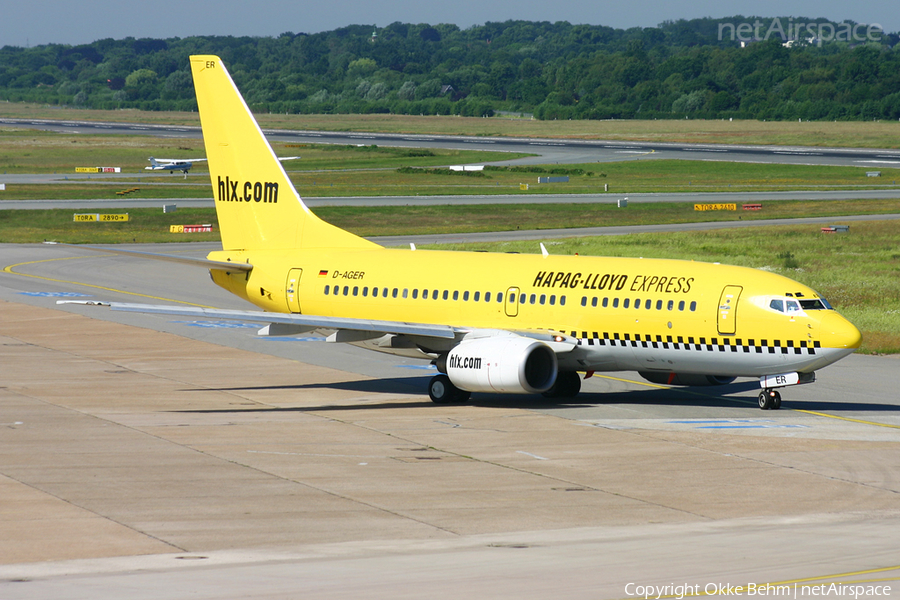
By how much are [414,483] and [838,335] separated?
13726mm

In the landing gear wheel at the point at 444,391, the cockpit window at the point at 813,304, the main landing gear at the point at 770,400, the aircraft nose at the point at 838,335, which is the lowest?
the landing gear wheel at the point at 444,391

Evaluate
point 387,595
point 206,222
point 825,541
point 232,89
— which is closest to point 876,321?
point 232,89

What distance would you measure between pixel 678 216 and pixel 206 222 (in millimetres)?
40621

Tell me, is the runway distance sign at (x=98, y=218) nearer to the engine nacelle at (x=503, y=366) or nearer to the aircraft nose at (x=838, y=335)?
the engine nacelle at (x=503, y=366)

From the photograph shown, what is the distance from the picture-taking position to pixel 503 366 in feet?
109

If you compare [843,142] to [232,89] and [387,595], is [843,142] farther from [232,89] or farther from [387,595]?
[387,595]

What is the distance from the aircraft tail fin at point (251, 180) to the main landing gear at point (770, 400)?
14534mm

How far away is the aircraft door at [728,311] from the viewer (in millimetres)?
32750

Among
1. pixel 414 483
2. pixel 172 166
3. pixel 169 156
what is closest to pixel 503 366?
pixel 414 483

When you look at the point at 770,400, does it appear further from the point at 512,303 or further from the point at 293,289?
the point at 293,289

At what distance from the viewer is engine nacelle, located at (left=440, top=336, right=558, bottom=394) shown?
109 ft

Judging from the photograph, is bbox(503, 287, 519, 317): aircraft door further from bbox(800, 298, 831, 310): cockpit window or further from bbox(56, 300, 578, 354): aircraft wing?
bbox(800, 298, 831, 310): cockpit window

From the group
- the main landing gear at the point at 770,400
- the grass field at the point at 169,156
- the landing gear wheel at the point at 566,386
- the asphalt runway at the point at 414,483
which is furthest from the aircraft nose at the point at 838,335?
the grass field at the point at 169,156

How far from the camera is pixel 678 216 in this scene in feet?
330
